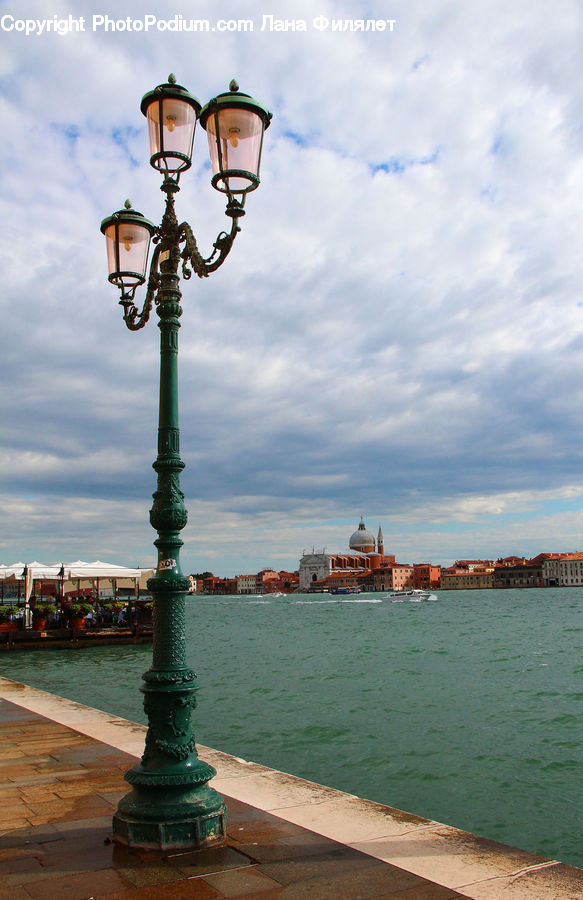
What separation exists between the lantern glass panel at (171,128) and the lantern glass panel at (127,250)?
0.64 metres

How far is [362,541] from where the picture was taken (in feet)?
632

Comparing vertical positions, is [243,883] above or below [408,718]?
above

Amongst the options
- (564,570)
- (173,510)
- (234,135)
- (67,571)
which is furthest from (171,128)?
(564,570)

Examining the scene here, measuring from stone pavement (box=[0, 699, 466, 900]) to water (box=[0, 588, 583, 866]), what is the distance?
11.8 feet

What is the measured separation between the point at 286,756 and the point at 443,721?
12.4 ft

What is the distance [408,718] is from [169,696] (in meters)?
9.48

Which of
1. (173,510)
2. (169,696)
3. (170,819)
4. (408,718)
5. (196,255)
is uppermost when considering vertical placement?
(196,255)

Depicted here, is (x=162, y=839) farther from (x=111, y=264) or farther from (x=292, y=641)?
(x=292, y=641)

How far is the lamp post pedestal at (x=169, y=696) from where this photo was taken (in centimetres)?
410

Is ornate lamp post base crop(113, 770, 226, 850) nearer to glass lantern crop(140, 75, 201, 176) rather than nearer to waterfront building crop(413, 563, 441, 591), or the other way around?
glass lantern crop(140, 75, 201, 176)

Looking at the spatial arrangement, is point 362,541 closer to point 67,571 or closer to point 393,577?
point 393,577

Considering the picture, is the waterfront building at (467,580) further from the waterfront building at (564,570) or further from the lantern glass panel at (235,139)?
the lantern glass panel at (235,139)

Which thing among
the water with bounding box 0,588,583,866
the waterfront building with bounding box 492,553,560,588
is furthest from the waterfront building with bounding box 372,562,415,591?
the water with bounding box 0,588,583,866

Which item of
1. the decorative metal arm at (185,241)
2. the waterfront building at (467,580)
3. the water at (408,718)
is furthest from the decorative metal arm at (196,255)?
the waterfront building at (467,580)
